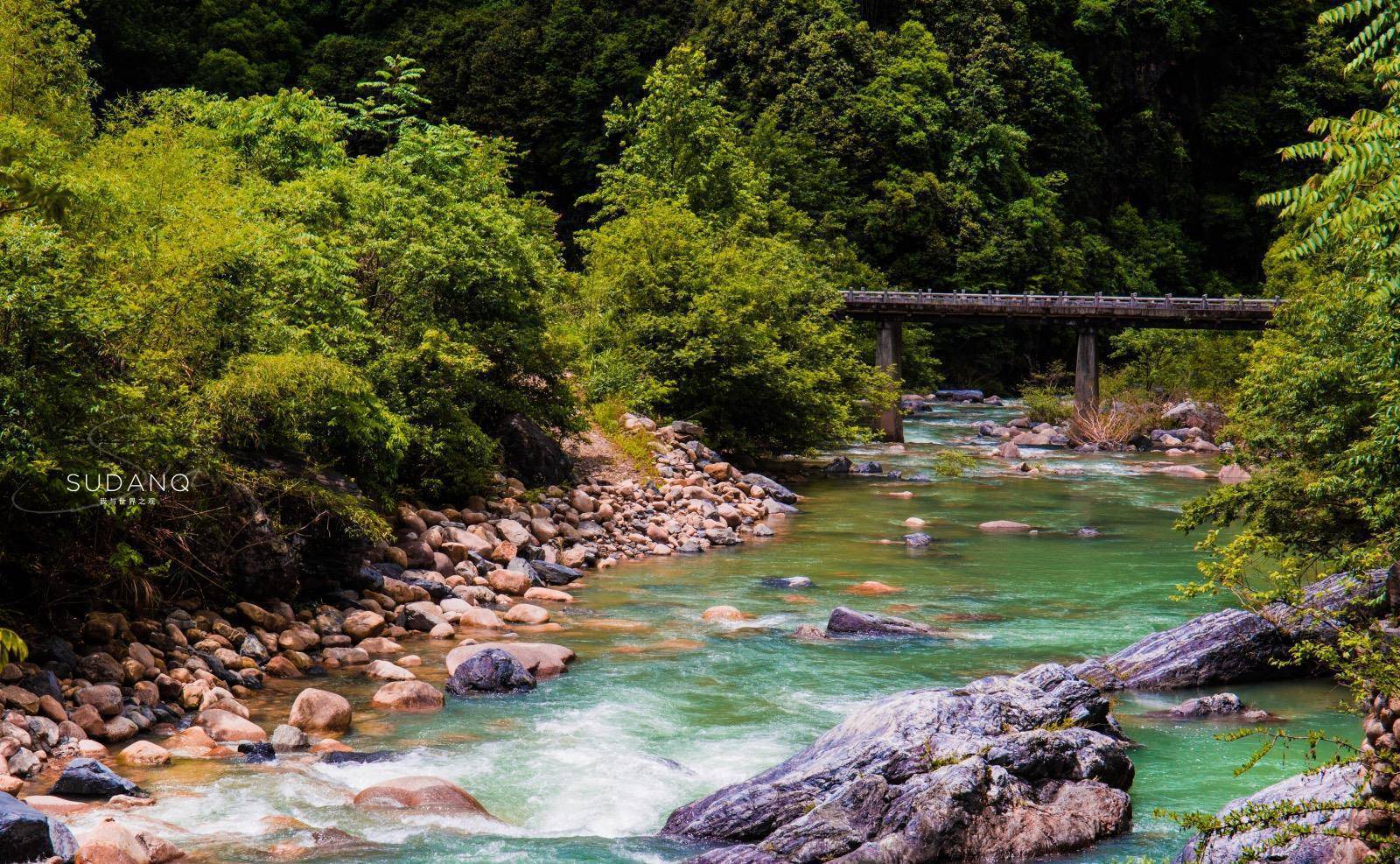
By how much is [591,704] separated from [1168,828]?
543 cm

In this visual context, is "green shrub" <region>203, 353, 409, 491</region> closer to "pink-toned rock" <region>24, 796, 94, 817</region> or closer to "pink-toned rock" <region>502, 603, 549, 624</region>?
"pink-toned rock" <region>502, 603, 549, 624</region>

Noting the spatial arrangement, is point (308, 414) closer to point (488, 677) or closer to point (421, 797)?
point (488, 677)

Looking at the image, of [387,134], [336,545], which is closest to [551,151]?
[387,134]

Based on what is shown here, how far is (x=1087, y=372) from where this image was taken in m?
41.4

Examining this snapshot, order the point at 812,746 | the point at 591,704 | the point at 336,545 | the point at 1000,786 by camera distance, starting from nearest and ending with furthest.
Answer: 1. the point at 1000,786
2. the point at 812,746
3. the point at 591,704
4. the point at 336,545

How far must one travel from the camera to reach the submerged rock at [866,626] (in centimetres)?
1484

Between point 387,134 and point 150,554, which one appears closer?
point 150,554

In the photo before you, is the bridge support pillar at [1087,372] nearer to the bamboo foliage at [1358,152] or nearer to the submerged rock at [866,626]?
the submerged rock at [866,626]

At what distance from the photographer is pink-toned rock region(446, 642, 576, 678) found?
12.9 m

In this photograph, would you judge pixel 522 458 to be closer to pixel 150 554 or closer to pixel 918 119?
pixel 150 554

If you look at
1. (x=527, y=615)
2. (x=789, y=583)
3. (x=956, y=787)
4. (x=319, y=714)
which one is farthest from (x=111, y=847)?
(x=789, y=583)

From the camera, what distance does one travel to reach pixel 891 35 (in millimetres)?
59844

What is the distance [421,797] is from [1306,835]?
605 cm

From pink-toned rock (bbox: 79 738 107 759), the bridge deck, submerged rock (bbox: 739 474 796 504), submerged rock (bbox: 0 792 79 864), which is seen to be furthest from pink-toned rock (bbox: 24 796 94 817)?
the bridge deck
